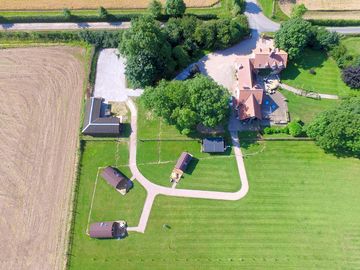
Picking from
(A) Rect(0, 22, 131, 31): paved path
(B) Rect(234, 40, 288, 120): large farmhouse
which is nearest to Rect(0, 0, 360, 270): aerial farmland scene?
(B) Rect(234, 40, 288, 120): large farmhouse

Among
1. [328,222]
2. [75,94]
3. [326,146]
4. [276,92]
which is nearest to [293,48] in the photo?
[276,92]

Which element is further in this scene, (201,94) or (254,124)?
(254,124)

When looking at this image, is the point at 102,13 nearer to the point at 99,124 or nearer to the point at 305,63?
the point at 99,124

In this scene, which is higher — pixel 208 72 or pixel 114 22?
pixel 114 22

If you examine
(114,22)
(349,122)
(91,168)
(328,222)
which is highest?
(114,22)

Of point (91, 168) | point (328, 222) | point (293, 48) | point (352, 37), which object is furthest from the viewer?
point (352, 37)

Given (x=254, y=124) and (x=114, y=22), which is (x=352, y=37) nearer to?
(x=254, y=124)

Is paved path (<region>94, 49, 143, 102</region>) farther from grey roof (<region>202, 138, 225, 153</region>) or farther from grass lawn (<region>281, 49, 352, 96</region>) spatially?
grass lawn (<region>281, 49, 352, 96</region>)
